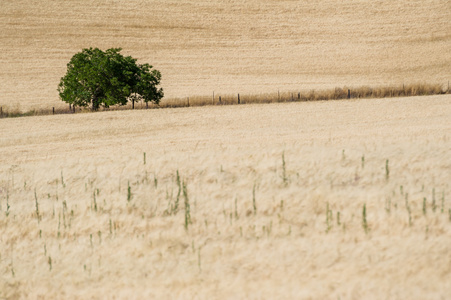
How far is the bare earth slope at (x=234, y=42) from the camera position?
3684 cm

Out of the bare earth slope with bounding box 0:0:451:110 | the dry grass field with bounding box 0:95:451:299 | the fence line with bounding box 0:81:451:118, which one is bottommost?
the dry grass field with bounding box 0:95:451:299

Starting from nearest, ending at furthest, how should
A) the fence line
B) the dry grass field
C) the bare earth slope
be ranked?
the dry grass field → the fence line → the bare earth slope

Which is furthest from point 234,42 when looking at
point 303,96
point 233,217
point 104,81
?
point 233,217

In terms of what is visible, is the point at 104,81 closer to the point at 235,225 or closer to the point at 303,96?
the point at 303,96

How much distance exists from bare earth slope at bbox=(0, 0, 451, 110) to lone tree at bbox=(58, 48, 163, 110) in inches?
141

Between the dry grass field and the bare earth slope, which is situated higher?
the bare earth slope

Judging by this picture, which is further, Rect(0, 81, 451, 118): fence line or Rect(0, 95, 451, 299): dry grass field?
Rect(0, 81, 451, 118): fence line

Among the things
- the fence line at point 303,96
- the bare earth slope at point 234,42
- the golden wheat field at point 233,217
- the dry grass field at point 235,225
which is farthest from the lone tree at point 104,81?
the dry grass field at point 235,225

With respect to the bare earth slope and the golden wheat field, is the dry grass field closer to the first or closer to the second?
the golden wheat field

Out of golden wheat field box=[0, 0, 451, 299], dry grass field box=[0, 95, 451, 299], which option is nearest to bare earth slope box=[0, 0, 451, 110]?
golden wheat field box=[0, 0, 451, 299]

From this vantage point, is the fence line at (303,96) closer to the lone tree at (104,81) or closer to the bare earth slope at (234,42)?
the lone tree at (104,81)

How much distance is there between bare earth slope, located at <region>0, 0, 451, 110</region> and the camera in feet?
121

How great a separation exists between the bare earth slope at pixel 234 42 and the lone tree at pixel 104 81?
358 centimetres

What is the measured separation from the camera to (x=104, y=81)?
27.8m
